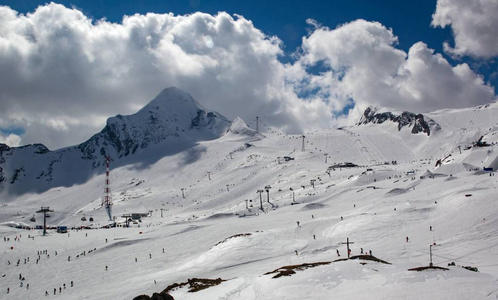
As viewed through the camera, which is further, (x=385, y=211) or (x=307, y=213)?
(x=307, y=213)

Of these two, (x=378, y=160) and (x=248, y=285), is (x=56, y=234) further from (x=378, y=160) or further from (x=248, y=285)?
(x=378, y=160)

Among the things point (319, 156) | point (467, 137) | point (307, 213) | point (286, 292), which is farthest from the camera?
point (467, 137)

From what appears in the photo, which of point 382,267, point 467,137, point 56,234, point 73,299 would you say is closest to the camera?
point 382,267

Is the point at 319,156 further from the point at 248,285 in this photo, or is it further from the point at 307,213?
the point at 248,285

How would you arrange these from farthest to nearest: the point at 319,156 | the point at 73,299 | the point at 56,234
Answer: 1. the point at 319,156
2. the point at 56,234
3. the point at 73,299

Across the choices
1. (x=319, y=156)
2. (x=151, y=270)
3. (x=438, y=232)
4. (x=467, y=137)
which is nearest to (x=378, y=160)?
(x=319, y=156)

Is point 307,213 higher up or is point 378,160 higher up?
point 378,160

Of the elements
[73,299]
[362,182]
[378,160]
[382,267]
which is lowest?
[73,299]

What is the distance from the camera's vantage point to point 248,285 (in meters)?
31.7

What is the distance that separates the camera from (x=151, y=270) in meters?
52.8

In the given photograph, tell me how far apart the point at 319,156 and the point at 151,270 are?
13235 centimetres

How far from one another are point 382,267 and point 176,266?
30.5 m

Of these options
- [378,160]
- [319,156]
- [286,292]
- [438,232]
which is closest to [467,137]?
[378,160]

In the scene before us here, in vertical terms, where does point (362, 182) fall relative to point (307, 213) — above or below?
above
